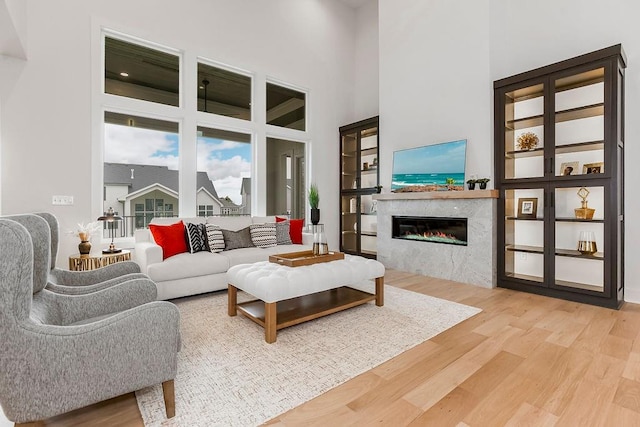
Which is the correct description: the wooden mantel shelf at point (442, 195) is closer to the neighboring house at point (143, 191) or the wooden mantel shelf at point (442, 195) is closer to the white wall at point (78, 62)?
the white wall at point (78, 62)

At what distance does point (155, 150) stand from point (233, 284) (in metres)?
2.82

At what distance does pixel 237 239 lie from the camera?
4238mm

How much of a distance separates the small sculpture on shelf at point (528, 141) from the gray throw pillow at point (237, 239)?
375cm

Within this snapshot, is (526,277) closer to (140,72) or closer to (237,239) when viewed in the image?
(237,239)

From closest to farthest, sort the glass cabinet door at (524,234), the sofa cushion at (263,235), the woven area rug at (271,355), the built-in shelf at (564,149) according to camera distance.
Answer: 1. the woven area rug at (271,355)
2. the built-in shelf at (564,149)
3. the glass cabinet door at (524,234)
4. the sofa cushion at (263,235)

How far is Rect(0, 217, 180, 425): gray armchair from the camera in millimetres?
1172

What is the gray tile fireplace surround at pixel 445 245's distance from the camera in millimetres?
4090

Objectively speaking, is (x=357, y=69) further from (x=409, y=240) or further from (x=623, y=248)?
(x=623, y=248)

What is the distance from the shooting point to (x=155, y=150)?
4602mm

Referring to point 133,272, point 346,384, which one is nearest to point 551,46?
point 346,384

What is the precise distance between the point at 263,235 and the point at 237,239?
379mm

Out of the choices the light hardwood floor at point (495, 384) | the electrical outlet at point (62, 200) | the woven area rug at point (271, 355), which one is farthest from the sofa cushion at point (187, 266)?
the light hardwood floor at point (495, 384)

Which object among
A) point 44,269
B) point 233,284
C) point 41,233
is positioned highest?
point 41,233

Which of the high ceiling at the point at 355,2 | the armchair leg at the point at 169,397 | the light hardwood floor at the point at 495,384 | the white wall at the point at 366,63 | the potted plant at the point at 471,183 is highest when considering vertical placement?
the high ceiling at the point at 355,2
